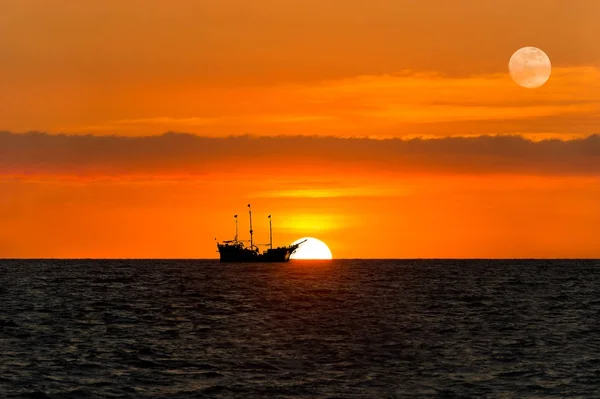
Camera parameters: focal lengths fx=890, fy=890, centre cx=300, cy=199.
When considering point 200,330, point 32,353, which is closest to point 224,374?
point 32,353

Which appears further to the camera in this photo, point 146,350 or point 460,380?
point 146,350

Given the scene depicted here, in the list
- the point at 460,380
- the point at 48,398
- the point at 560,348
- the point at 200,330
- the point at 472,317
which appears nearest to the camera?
the point at 48,398

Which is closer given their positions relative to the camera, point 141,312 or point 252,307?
point 141,312

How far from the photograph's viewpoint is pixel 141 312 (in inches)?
3386

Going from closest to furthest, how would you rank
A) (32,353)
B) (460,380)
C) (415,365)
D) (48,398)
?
(48,398) < (460,380) < (415,365) < (32,353)

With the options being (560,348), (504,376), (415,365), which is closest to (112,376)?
(415,365)

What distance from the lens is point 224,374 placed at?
46750 mm

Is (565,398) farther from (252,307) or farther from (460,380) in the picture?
(252,307)

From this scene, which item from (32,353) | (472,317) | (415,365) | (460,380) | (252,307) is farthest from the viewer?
(252,307)

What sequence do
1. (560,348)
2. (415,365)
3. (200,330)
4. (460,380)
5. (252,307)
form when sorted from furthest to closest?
1. (252,307)
2. (200,330)
3. (560,348)
4. (415,365)
5. (460,380)

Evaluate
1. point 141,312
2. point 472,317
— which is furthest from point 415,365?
point 141,312

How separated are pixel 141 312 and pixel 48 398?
4557 centimetres

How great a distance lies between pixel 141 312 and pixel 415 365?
138ft

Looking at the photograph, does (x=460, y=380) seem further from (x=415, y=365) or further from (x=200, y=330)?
(x=200, y=330)
